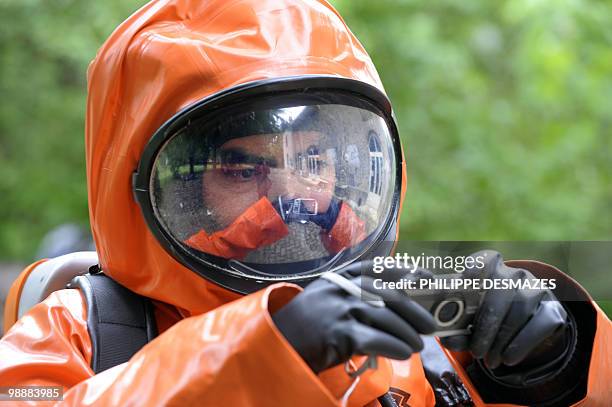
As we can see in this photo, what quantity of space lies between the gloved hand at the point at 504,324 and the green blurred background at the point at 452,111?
381 cm

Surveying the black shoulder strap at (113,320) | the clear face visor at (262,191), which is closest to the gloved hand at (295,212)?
the clear face visor at (262,191)

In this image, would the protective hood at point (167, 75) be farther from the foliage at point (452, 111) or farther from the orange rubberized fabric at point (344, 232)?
the foliage at point (452, 111)

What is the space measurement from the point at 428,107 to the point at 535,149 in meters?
0.85

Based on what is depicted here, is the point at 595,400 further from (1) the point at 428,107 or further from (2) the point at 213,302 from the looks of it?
(1) the point at 428,107

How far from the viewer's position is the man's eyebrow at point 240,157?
70.9 inches

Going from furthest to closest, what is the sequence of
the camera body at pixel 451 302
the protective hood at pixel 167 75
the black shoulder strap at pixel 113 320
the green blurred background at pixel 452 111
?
1. the green blurred background at pixel 452 111
2. the protective hood at pixel 167 75
3. the black shoulder strap at pixel 113 320
4. the camera body at pixel 451 302

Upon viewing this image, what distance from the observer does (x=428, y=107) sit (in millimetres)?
5836

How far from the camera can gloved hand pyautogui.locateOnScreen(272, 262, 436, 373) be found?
1230 millimetres

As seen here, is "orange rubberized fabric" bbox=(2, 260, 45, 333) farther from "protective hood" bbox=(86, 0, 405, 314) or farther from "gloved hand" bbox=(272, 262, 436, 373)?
"gloved hand" bbox=(272, 262, 436, 373)

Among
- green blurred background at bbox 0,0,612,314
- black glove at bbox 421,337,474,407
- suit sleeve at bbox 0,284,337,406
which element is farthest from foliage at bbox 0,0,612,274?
suit sleeve at bbox 0,284,337,406

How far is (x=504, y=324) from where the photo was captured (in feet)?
4.67

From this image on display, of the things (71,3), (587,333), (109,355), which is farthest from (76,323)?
(71,3)

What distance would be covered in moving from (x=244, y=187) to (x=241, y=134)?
121 millimetres

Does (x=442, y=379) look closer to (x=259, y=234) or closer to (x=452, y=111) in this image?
(x=259, y=234)
